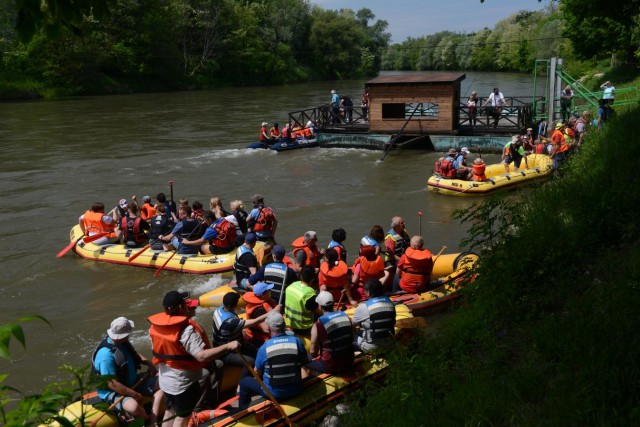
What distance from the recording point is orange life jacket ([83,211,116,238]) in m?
13.0

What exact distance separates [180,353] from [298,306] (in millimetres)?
1815

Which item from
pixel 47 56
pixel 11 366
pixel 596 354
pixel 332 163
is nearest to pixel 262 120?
Answer: pixel 332 163

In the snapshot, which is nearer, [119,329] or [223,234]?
[119,329]

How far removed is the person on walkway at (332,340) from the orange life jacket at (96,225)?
8.04 metres

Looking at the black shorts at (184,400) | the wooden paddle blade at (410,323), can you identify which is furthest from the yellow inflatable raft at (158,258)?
the black shorts at (184,400)

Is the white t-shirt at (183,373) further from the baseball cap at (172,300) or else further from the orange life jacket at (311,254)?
the orange life jacket at (311,254)

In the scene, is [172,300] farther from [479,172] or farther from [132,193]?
[132,193]

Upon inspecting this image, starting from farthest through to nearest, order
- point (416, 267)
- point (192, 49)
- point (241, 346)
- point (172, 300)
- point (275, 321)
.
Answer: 1. point (192, 49)
2. point (416, 267)
3. point (241, 346)
4. point (275, 321)
5. point (172, 300)

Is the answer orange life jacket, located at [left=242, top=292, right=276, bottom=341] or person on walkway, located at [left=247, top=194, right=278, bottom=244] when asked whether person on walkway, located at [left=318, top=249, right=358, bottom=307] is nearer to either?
orange life jacket, located at [left=242, top=292, right=276, bottom=341]

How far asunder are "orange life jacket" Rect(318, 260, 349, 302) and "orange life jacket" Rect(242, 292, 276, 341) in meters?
1.12

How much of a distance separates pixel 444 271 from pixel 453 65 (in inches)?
3744

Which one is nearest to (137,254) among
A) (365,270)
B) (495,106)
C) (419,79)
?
(365,270)

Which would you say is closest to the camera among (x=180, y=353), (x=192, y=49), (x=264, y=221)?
(x=180, y=353)

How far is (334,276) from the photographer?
8398 millimetres
